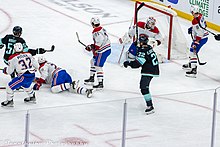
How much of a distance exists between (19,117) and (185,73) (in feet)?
17.0

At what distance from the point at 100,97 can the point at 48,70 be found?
77 cm

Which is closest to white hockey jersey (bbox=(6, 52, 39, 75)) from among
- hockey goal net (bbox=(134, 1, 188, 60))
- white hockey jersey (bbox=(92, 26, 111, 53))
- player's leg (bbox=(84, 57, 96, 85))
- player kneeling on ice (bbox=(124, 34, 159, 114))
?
player kneeling on ice (bbox=(124, 34, 159, 114))

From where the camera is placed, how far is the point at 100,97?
429 inches

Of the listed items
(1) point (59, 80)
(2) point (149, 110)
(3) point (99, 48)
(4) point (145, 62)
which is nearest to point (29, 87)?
(1) point (59, 80)

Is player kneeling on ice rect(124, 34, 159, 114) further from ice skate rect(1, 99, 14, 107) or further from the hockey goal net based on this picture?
the hockey goal net

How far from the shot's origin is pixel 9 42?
10.8m

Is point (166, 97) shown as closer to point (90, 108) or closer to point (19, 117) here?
point (90, 108)

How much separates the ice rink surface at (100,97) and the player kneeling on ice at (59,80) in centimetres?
9

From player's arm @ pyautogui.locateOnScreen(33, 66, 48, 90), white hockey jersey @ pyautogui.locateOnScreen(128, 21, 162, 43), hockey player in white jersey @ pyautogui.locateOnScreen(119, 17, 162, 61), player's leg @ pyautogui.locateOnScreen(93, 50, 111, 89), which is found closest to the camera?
player's arm @ pyautogui.locateOnScreen(33, 66, 48, 90)

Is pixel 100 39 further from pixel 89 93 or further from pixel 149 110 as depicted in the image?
pixel 149 110

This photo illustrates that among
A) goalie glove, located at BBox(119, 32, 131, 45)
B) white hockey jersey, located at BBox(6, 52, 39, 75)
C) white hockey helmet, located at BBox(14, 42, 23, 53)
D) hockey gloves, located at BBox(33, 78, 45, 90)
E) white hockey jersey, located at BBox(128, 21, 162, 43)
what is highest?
white hockey jersey, located at BBox(128, 21, 162, 43)

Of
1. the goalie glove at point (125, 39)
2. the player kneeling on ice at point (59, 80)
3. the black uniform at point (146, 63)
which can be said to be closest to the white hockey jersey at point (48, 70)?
the player kneeling on ice at point (59, 80)

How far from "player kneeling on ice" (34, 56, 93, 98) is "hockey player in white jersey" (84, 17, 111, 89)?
1.36 ft

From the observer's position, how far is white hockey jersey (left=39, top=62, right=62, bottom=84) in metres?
10.9
